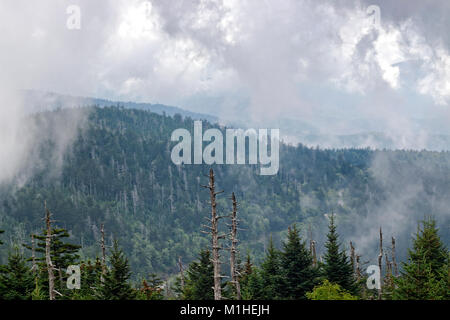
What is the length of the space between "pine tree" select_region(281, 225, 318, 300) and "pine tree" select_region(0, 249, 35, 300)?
23.6 meters

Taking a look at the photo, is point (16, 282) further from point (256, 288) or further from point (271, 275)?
point (271, 275)

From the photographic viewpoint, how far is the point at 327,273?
4412 centimetres

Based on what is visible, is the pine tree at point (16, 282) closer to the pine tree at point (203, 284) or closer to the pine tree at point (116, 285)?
the pine tree at point (116, 285)

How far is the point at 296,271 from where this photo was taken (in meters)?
43.9

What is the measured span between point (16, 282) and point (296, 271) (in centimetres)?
2598

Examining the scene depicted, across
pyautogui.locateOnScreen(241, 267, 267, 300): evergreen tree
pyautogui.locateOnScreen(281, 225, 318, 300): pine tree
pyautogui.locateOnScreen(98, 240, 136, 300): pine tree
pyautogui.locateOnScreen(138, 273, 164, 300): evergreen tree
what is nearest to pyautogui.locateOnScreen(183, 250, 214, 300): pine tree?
pyautogui.locateOnScreen(138, 273, 164, 300): evergreen tree

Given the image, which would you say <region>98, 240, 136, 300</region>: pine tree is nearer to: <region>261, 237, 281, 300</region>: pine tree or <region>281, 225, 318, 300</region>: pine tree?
<region>261, 237, 281, 300</region>: pine tree

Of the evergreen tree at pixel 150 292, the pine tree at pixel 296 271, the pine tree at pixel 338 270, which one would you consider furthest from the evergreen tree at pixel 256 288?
the evergreen tree at pixel 150 292
